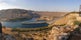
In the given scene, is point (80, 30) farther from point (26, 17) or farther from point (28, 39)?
point (26, 17)

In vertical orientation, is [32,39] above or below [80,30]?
below

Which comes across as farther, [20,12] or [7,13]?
[20,12]

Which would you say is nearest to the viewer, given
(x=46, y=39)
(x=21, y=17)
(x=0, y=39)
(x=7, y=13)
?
(x=0, y=39)

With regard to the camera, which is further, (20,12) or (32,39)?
(20,12)

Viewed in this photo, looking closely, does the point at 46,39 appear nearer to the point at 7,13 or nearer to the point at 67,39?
the point at 67,39

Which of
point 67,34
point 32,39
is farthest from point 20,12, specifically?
point 67,34

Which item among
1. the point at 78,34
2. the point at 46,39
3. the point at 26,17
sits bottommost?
the point at 26,17

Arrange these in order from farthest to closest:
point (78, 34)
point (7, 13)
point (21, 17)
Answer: point (21, 17) → point (7, 13) → point (78, 34)

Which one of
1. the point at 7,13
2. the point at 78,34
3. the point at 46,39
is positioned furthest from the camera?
the point at 7,13

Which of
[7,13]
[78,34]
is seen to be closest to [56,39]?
[78,34]
